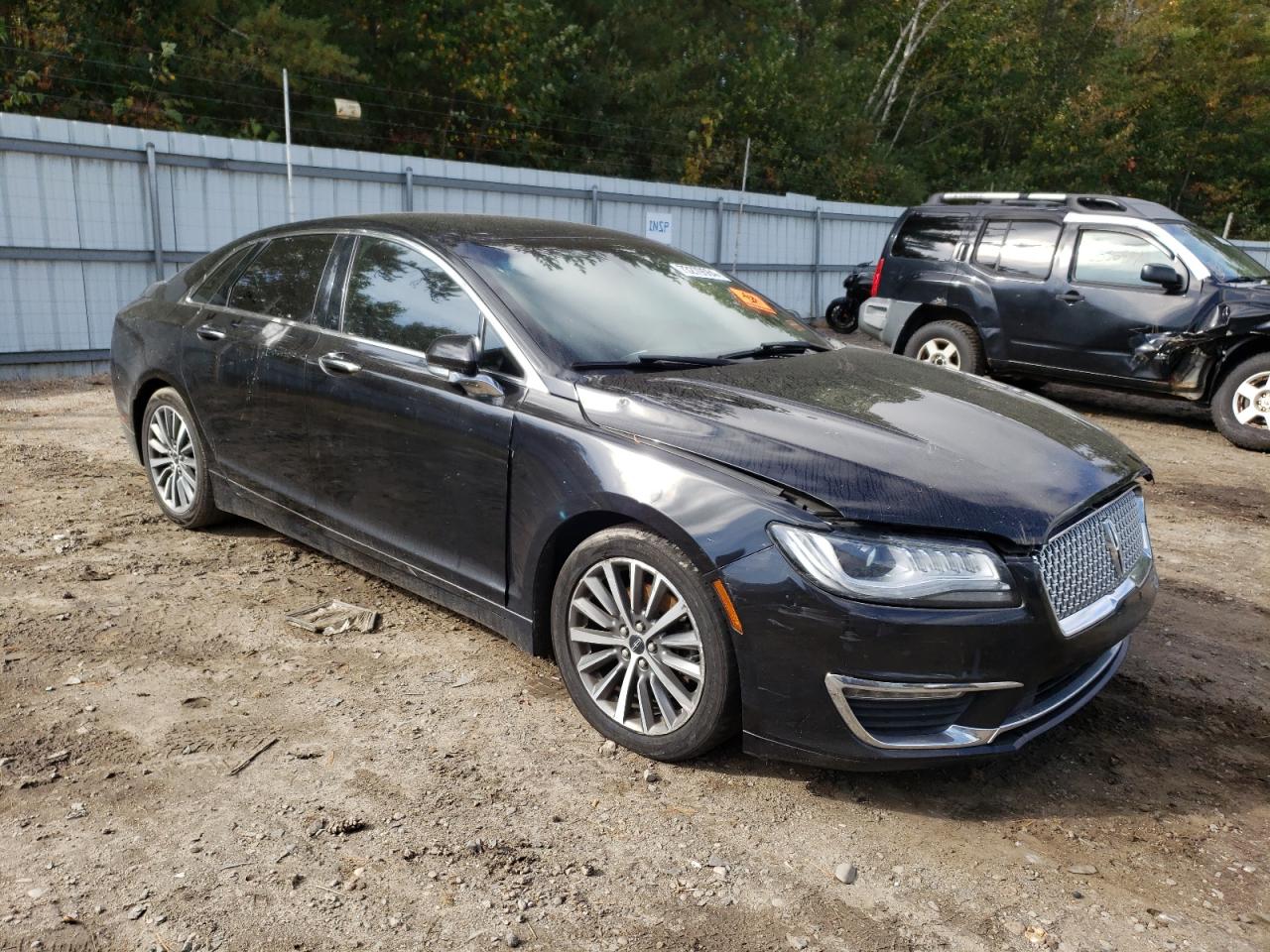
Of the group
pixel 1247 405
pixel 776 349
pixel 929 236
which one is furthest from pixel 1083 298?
pixel 776 349

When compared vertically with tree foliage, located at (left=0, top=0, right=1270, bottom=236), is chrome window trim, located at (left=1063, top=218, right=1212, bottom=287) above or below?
below

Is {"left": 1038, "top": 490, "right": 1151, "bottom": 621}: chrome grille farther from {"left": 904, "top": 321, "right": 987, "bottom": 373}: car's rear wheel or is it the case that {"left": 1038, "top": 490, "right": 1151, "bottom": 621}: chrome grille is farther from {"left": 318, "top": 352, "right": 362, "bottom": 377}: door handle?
{"left": 904, "top": 321, "right": 987, "bottom": 373}: car's rear wheel

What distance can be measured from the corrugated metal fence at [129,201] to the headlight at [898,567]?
24.0ft

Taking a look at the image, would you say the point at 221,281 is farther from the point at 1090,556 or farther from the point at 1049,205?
the point at 1049,205

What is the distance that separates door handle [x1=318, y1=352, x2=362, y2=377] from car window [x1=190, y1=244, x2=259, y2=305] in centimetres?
109

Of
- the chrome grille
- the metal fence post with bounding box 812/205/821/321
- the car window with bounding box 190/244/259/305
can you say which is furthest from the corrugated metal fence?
the chrome grille

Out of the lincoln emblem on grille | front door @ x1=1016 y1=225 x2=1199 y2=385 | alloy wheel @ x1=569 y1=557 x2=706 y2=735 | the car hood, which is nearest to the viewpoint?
the car hood

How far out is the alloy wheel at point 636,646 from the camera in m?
3.24

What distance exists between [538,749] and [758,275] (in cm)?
1491

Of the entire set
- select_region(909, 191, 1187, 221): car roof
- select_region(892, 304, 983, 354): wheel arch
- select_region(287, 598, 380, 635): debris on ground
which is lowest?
select_region(287, 598, 380, 635): debris on ground

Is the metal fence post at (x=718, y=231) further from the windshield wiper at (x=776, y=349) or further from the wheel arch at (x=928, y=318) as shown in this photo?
the windshield wiper at (x=776, y=349)

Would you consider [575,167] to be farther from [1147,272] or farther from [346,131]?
[1147,272]

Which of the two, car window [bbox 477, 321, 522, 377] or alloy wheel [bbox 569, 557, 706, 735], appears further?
car window [bbox 477, 321, 522, 377]

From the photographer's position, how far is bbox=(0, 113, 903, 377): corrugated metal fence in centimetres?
987
